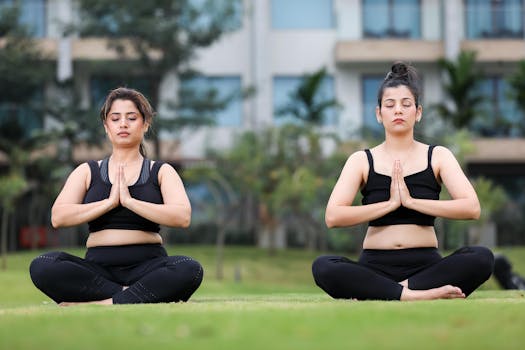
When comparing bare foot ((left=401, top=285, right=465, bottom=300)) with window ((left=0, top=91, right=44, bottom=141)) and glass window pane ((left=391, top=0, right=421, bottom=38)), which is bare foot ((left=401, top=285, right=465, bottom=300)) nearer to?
window ((left=0, top=91, right=44, bottom=141))

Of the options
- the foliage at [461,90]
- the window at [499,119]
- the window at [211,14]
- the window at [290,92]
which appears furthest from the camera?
the window at [290,92]

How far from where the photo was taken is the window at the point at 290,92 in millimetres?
31844

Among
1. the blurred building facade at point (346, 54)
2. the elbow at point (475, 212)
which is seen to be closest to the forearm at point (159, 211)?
the elbow at point (475, 212)

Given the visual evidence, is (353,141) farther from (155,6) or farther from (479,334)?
(479,334)

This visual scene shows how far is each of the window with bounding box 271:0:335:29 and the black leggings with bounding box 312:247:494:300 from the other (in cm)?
2624

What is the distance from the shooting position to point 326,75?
108 feet

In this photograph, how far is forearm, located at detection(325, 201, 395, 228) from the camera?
7122mm

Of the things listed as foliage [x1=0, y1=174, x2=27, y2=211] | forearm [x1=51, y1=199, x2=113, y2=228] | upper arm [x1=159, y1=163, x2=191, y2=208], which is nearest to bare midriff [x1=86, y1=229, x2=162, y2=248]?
forearm [x1=51, y1=199, x2=113, y2=228]

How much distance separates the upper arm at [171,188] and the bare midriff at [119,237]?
0.31m

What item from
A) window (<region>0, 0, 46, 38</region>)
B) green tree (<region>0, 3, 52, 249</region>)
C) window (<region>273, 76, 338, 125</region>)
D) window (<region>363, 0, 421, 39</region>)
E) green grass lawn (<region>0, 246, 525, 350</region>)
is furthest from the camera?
window (<region>363, 0, 421, 39</region>)

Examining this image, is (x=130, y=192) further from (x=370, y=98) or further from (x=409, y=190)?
(x=370, y=98)

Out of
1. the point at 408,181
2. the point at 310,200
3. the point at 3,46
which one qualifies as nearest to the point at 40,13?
the point at 3,46

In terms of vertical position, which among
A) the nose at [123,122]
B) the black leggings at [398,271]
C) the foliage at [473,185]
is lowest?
the foliage at [473,185]

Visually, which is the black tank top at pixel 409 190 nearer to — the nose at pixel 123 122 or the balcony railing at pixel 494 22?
the nose at pixel 123 122
